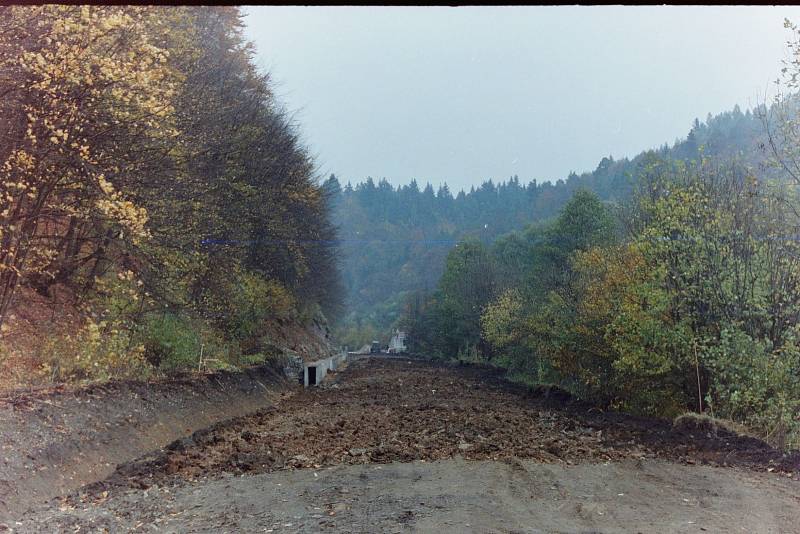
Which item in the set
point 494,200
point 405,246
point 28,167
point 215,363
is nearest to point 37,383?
point 28,167

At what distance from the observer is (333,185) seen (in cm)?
3925

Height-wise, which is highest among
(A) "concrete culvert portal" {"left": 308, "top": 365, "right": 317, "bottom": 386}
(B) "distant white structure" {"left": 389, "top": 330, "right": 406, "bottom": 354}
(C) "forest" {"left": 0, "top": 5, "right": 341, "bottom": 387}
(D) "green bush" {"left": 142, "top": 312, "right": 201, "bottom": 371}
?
(C) "forest" {"left": 0, "top": 5, "right": 341, "bottom": 387}

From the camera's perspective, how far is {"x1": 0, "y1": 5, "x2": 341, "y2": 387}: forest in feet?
29.4

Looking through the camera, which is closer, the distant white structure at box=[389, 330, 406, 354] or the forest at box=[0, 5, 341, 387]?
the forest at box=[0, 5, 341, 387]

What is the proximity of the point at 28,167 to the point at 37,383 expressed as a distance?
3744mm

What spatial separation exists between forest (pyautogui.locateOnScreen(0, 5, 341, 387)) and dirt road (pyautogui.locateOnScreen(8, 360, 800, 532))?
3084 mm

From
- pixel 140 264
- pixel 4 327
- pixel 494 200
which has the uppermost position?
pixel 494 200

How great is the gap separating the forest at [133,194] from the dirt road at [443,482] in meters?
3.08

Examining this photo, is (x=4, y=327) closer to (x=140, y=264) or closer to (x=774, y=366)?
(x=140, y=264)

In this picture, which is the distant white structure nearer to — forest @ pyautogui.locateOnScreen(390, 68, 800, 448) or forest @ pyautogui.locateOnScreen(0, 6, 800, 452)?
forest @ pyautogui.locateOnScreen(0, 6, 800, 452)

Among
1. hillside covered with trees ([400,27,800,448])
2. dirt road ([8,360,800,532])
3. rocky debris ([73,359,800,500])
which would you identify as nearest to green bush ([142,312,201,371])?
rocky debris ([73,359,800,500])

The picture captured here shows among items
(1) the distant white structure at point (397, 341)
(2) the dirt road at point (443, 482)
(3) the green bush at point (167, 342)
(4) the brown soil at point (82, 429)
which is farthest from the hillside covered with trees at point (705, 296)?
(1) the distant white structure at point (397, 341)

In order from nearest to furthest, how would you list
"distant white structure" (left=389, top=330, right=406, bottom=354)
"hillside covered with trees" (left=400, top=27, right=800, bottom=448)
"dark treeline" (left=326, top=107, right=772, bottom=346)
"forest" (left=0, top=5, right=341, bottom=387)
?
1. "forest" (left=0, top=5, right=341, bottom=387)
2. "hillside covered with trees" (left=400, top=27, right=800, bottom=448)
3. "dark treeline" (left=326, top=107, right=772, bottom=346)
4. "distant white structure" (left=389, top=330, right=406, bottom=354)

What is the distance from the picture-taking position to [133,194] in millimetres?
11945
